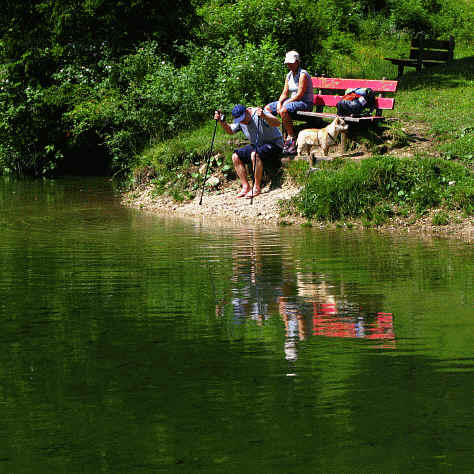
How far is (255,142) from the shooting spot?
17.0 meters

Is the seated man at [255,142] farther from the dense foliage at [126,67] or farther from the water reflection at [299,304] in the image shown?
the water reflection at [299,304]

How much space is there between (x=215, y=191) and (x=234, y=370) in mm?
11264

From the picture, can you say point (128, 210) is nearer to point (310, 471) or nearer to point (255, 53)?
point (255, 53)

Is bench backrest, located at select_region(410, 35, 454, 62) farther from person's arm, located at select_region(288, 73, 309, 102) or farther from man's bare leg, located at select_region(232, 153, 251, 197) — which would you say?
man's bare leg, located at select_region(232, 153, 251, 197)

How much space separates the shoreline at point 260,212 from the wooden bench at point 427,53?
11386mm

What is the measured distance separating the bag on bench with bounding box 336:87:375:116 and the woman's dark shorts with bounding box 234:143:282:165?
4.22 ft

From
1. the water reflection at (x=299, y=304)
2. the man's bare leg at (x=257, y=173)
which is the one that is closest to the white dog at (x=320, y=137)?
the man's bare leg at (x=257, y=173)

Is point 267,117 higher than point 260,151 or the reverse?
higher

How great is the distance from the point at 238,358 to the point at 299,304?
202cm

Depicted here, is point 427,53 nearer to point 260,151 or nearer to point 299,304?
point 260,151

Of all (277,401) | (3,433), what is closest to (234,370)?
(277,401)

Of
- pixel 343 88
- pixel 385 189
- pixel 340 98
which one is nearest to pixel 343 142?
pixel 340 98

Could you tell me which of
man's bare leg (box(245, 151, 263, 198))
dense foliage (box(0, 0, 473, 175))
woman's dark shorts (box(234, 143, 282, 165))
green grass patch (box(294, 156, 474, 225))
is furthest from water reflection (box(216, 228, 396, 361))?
dense foliage (box(0, 0, 473, 175))

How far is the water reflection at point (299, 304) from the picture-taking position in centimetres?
785
